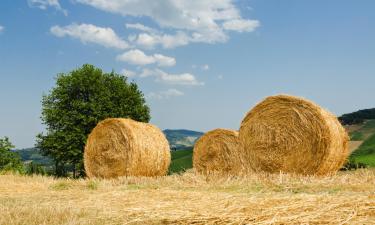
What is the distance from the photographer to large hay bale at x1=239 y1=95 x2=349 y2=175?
12.5 m

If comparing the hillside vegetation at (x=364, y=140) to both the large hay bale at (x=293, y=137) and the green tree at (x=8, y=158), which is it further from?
the green tree at (x=8, y=158)

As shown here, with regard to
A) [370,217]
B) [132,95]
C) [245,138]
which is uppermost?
[132,95]

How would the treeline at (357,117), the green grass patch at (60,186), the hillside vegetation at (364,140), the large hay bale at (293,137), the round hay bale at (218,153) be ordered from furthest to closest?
1. the treeline at (357,117)
2. the hillside vegetation at (364,140)
3. the round hay bale at (218,153)
4. the large hay bale at (293,137)
5. the green grass patch at (60,186)

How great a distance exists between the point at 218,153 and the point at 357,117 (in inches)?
616

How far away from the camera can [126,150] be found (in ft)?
51.8

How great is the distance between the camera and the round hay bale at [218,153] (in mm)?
14430

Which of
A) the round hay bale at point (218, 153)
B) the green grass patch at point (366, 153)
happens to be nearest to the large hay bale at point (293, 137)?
the round hay bale at point (218, 153)

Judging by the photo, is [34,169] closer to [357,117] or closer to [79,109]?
[79,109]

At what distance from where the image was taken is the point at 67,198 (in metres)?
9.03

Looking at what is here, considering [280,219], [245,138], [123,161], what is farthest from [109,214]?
[123,161]

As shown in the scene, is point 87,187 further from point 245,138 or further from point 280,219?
point 280,219

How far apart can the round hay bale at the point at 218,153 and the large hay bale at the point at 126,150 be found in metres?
1.47

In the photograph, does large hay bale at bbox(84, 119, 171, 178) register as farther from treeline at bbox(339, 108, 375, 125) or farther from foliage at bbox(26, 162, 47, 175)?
treeline at bbox(339, 108, 375, 125)

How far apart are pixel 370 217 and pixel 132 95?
18.1 meters
